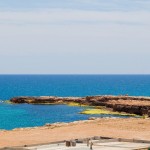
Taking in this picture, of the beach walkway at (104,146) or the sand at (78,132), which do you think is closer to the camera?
the beach walkway at (104,146)

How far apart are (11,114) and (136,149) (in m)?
55.0

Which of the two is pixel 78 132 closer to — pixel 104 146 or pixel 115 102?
pixel 104 146

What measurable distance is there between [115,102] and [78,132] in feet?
175

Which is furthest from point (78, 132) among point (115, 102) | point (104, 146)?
point (115, 102)

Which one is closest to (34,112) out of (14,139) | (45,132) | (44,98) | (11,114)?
(11,114)

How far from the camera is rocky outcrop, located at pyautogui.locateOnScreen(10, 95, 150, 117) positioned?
104000 millimetres

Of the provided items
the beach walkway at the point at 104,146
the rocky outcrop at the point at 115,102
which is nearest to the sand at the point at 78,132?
the beach walkway at the point at 104,146

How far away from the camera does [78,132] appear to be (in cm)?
6353

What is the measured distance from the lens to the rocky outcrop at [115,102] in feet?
341

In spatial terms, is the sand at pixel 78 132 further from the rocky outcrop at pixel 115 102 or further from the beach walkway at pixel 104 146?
the rocky outcrop at pixel 115 102

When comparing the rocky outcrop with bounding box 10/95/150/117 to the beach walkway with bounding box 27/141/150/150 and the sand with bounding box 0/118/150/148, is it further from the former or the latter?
the beach walkway with bounding box 27/141/150/150

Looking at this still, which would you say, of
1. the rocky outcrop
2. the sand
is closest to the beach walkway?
the sand

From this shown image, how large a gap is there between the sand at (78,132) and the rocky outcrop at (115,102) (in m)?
27.9

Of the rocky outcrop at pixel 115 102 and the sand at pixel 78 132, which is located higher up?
the rocky outcrop at pixel 115 102
